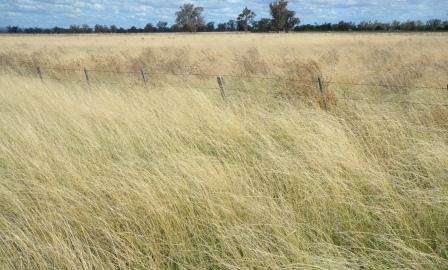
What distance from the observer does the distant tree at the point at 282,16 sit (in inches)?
3302

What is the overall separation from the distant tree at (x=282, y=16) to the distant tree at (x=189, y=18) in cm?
2420

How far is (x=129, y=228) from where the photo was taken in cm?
286

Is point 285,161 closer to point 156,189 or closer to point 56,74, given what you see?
point 156,189

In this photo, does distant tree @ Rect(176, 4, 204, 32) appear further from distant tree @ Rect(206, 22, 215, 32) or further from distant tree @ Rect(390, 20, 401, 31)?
distant tree @ Rect(390, 20, 401, 31)

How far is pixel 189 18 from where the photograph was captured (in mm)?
100812

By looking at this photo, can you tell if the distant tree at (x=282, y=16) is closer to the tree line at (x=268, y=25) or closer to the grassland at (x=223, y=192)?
the tree line at (x=268, y=25)

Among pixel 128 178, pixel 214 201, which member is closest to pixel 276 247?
pixel 214 201

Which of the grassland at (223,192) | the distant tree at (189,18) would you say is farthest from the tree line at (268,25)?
the grassland at (223,192)

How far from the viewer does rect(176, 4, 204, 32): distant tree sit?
328 feet

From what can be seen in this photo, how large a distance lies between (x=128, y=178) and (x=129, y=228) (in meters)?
0.81

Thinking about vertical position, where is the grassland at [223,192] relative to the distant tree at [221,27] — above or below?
below

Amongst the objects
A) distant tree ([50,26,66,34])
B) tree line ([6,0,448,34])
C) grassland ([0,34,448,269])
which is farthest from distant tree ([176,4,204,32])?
grassland ([0,34,448,269])

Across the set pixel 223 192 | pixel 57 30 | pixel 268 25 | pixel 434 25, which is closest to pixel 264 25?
pixel 268 25

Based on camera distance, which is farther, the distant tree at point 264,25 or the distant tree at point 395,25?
the distant tree at point 264,25
